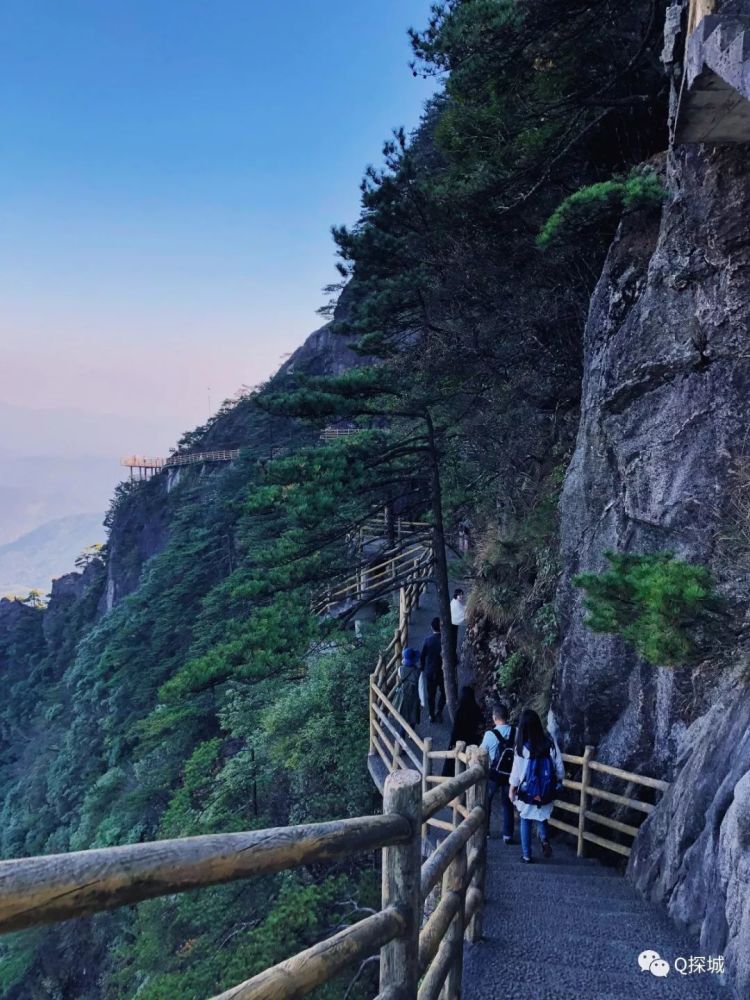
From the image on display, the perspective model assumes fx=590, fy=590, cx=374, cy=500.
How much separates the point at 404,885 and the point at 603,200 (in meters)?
6.29

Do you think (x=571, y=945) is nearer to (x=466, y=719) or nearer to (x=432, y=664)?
(x=466, y=719)

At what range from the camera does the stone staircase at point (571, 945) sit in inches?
114

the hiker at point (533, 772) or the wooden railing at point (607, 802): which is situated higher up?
the hiker at point (533, 772)

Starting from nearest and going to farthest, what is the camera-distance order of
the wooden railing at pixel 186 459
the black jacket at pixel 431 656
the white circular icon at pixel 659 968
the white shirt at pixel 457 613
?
the white circular icon at pixel 659 968, the black jacket at pixel 431 656, the white shirt at pixel 457 613, the wooden railing at pixel 186 459

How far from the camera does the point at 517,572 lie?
9125 millimetres

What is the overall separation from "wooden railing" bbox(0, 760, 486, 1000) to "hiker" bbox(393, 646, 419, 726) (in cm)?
766

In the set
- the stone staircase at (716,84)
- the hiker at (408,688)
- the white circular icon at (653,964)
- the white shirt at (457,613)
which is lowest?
the hiker at (408,688)

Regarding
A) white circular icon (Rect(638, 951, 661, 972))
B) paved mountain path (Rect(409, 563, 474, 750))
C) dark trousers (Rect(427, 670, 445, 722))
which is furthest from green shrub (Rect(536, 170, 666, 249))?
paved mountain path (Rect(409, 563, 474, 750))

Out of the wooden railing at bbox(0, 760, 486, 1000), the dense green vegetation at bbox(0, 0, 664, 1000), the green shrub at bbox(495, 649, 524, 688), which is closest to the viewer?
the wooden railing at bbox(0, 760, 486, 1000)

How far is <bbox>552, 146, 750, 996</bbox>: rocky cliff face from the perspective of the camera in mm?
3877

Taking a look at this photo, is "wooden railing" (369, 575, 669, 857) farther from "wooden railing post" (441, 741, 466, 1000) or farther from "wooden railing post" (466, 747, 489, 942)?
"wooden railing post" (441, 741, 466, 1000)

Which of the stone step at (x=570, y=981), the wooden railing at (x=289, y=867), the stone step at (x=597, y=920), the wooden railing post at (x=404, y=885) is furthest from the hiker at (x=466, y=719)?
the wooden railing post at (x=404, y=885)

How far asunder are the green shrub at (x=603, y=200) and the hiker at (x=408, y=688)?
22.2ft

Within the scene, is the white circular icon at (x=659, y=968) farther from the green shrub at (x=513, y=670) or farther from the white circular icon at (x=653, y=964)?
the green shrub at (x=513, y=670)
